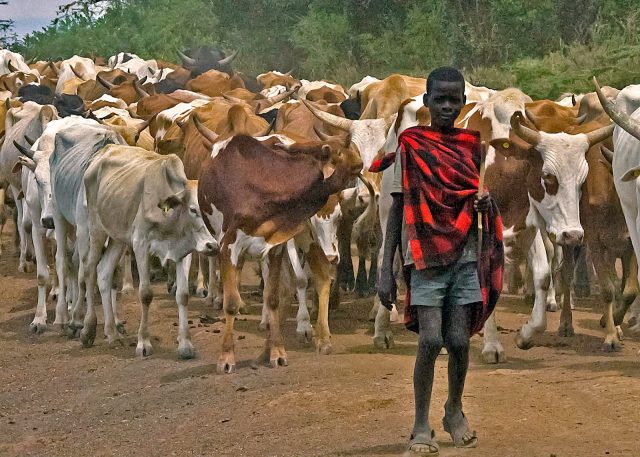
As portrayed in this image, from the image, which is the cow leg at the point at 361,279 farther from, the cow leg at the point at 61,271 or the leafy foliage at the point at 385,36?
the leafy foliage at the point at 385,36

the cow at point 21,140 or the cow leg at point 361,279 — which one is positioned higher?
the cow at point 21,140

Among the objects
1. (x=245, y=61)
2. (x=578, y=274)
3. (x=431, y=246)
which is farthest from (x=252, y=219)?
(x=245, y=61)

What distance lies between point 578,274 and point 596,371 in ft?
16.2

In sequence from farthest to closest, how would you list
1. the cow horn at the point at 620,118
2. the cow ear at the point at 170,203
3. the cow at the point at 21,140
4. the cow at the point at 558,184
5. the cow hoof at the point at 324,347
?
the cow at the point at 21,140 < the cow ear at the point at 170,203 < the cow hoof at the point at 324,347 < the cow at the point at 558,184 < the cow horn at the point at 620,118

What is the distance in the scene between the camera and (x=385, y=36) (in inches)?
1592

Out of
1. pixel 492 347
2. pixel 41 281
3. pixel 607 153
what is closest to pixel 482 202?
pixel 492 347

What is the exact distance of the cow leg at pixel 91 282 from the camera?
39.5 ft

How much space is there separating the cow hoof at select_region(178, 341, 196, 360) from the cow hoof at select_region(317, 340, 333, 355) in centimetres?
98

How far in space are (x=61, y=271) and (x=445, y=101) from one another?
7051mm

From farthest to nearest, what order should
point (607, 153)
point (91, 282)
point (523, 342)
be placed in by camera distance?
point (91, 282) < point (607, 153) < point (523, 342)

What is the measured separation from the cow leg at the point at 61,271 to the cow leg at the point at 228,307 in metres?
3.36

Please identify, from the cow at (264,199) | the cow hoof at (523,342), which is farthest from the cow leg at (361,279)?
the cow hoof at (523,342)

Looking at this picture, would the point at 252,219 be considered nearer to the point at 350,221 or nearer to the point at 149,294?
the point at 149,294

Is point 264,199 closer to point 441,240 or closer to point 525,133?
point 525,133
